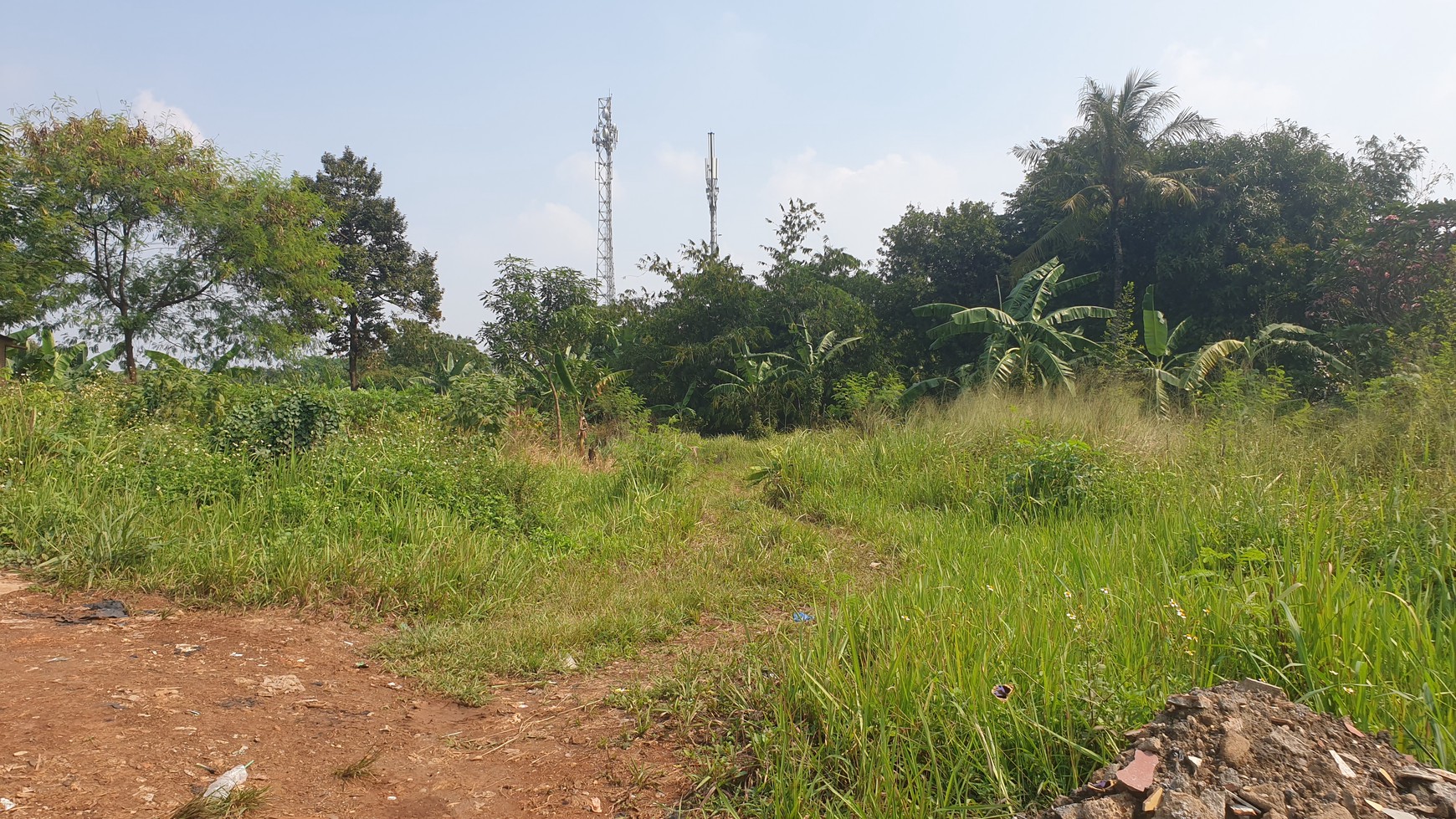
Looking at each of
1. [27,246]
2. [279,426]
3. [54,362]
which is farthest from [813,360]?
[27,246]

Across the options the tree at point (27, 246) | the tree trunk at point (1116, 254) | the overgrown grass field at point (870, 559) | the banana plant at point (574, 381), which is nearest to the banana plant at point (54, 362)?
the tree at point (27, 246)

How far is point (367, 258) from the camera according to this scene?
3094 cm

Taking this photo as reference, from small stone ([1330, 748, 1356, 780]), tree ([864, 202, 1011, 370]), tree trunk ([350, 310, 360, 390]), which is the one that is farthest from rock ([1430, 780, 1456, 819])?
tree trunk ([350, 310, 360, 390])

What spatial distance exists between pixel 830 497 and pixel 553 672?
165 inches

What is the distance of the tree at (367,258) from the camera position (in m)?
30.9

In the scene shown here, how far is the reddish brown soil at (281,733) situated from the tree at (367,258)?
97.5ft

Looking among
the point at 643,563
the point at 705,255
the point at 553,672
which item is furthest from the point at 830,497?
the point at 705,255

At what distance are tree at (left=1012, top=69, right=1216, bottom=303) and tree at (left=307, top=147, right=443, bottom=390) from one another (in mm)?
25189

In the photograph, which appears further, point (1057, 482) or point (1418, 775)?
point (1057, 482)

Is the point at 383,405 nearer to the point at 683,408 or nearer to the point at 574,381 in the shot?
the point at 574,381

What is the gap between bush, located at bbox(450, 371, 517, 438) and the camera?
9.90 meters

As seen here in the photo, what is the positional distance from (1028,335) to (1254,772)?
14.4m

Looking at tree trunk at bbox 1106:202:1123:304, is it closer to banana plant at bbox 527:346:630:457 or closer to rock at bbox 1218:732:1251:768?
banana plant at bbox 527:346:630:457

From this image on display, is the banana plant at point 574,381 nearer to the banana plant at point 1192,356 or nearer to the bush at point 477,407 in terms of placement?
the bush at point 477,407
